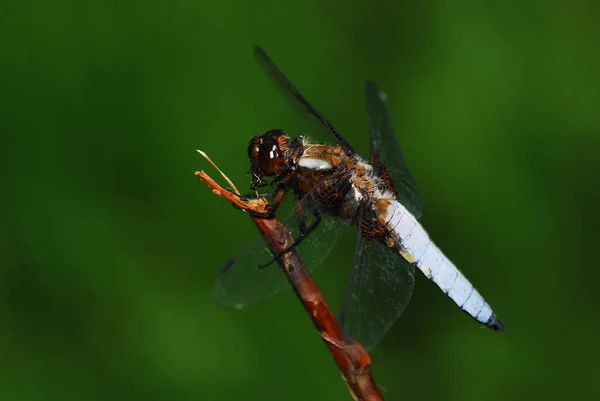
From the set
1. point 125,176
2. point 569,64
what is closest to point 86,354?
point 125,176

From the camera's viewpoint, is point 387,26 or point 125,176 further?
point 387,26

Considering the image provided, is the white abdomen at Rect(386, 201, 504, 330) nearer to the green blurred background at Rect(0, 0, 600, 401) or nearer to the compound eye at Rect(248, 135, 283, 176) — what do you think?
the compound eye at Rect(248, 135, 283, 176)

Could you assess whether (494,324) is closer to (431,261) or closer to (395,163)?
(431,261)

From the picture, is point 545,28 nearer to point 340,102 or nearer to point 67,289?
point 340,102

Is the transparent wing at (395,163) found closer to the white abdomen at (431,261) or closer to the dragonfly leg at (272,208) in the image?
the white abdomen at (431,261)

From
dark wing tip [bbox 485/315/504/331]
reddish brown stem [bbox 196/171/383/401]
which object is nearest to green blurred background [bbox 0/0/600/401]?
dark wing tip [bbox 485/315/504/331]

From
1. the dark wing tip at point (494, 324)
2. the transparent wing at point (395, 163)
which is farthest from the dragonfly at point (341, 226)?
the transparent wing at point (395, 163)
